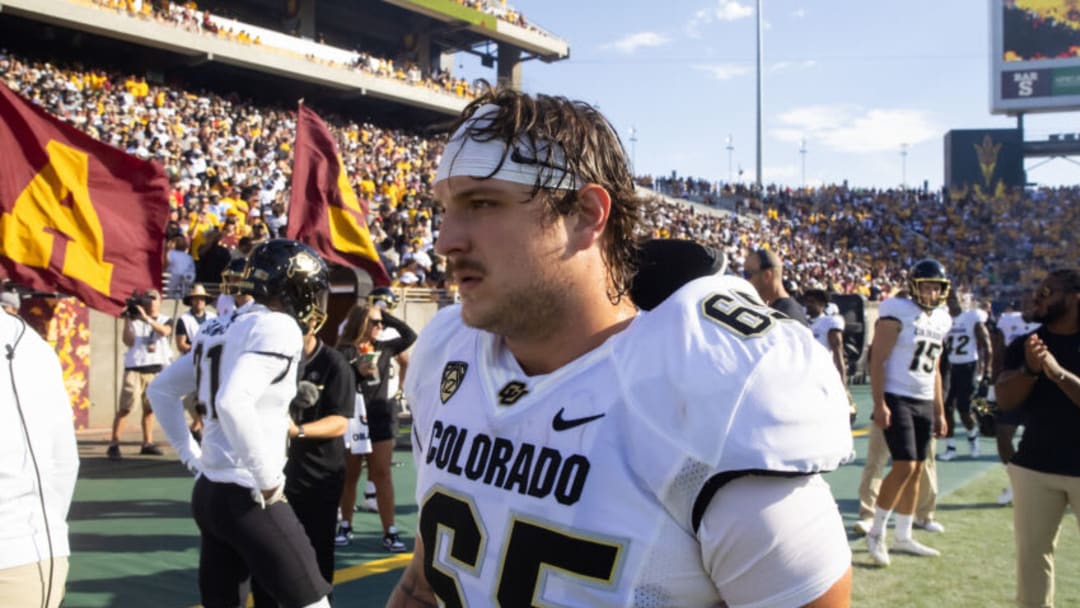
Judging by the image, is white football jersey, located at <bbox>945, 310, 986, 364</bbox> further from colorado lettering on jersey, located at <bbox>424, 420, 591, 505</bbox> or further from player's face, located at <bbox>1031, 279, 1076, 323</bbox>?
colorado lettering on jersey, located at <bbox>424, 420, 591, 505</bbox>

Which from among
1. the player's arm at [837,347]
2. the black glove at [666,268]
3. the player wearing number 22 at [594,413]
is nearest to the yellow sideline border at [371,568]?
the player wearing number 22 at [594,413]

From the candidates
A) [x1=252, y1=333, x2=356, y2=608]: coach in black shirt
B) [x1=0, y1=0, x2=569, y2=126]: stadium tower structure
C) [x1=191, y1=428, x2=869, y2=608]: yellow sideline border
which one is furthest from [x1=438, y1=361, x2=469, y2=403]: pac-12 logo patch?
[x1=0, y1=0, x2=569, y2=126]: stadium tower structure

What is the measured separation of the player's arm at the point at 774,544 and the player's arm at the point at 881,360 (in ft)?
16.0

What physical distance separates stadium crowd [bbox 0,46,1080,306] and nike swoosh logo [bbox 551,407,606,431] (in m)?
0.66

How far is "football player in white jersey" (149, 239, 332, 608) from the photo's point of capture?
325 cm

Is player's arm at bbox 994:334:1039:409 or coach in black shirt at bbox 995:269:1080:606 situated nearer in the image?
coach in black shirt at bbox 995:269:1080:606

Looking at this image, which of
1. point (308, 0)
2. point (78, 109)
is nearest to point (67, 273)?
point (78, 109)

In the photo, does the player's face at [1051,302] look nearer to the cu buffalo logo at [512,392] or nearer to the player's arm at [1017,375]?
the player's arm at [1017,375]

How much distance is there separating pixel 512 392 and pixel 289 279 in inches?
90.0

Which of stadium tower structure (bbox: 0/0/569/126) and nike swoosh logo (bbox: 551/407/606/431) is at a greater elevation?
stadium tower structure (bbox: 0/0/569/126)

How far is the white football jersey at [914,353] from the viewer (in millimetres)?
5828

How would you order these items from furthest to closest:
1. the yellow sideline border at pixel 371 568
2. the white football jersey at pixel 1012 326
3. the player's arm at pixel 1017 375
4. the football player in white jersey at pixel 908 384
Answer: the white football jersey at pixel 1012 326
the football player in white jersey at pixel 908 384
the yellow sideline border at pixel 371 568
the player's arm at pixel 1017 375

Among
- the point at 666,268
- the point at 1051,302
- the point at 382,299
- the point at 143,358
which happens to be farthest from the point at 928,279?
the point at 143,358

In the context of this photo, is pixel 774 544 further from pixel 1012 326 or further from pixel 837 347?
pixel 1012 326
